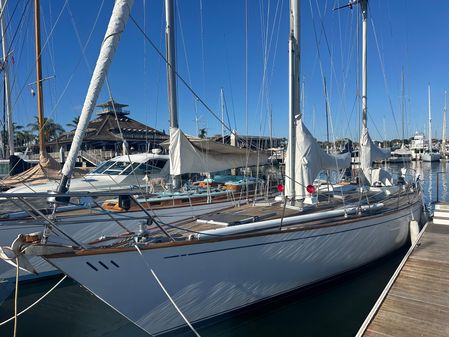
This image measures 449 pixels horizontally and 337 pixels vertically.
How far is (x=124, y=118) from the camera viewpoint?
159 ft

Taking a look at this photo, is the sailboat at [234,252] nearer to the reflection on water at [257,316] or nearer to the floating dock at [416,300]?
the reflection on water at [257,316]

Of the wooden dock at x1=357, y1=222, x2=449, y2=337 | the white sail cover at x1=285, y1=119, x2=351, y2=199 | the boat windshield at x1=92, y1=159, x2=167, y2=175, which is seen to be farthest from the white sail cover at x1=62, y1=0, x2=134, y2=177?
the boat windshield at x1=92, y1=159, x2=167, y2=175

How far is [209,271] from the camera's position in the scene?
483cm

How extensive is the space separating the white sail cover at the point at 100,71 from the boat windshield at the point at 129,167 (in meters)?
7.31

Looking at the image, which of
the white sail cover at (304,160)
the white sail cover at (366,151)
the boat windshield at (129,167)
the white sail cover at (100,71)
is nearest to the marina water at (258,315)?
the white sail cover at (304,160)

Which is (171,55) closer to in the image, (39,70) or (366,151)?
(39,70)

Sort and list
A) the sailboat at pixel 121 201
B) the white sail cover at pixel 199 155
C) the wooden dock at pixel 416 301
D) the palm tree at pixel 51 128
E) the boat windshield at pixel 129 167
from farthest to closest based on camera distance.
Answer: the palm tree at pixel 51 128, the boat windshield at pixel 129 167, the white sail cover at pixel 199 155, the sailboat at pixel 121 201, the wooden dock at pixel 416 301

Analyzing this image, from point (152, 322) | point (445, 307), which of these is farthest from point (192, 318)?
point (445, 307)

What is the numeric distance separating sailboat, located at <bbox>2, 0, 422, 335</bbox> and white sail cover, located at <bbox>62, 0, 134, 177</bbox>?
0.07 metres

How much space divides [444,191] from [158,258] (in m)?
25.1

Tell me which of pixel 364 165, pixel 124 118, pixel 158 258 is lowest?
pixel 158 258

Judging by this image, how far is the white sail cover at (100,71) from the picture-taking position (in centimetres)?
433

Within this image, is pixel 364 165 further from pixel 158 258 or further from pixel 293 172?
pixel 158 258

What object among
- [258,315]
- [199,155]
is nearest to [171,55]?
[199,155]
